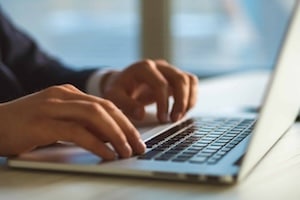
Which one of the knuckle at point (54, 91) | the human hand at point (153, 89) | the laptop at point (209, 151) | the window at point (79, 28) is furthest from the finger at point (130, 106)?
the window at point (79, 28)

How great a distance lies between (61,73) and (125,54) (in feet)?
5.10

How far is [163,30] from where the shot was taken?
276cm

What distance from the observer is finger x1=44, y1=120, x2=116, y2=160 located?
0.76 m

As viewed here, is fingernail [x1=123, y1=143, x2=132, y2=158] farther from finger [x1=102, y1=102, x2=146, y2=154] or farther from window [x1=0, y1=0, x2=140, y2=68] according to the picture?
window [x1=0, y1=0, x2=140, y2=68]

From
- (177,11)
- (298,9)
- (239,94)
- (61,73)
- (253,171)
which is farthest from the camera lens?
(177,11)

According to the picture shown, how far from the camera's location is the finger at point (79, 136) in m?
0.76

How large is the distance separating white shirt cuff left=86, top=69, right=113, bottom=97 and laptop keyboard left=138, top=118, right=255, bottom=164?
0.31 meters

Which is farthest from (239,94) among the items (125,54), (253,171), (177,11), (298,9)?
(125,54)

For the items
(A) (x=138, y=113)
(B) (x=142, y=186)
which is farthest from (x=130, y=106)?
(B) (x=142, y=186)

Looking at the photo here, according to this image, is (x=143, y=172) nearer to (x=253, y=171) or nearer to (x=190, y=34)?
(x=253, y=171)

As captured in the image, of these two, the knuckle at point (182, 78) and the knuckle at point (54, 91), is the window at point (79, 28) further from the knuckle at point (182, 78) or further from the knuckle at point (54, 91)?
the knuckle at point (54, 91)

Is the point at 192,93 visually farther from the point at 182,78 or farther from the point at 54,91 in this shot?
the point at 54,91

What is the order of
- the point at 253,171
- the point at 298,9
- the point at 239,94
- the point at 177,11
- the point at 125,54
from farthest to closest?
the point at 125,54
the point at 177,11
the point at 239,94
the point at 253,171
the point at 298,9

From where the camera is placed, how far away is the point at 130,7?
114 inches
